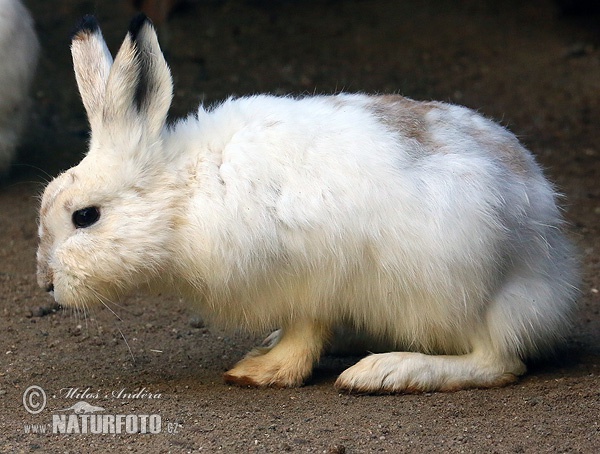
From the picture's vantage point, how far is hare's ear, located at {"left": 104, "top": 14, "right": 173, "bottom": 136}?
3678 millimetres

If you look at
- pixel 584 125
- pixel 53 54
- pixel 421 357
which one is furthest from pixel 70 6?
pixel 421 357

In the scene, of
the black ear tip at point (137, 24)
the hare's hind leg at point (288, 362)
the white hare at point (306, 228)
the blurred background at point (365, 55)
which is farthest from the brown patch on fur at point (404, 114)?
the blurred background at point (365, 55)

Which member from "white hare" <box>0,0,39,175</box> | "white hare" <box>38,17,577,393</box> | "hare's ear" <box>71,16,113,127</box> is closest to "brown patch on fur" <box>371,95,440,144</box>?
"white hare" <box>38,17,577,393</box>

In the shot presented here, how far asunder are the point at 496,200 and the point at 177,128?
1.28 metres

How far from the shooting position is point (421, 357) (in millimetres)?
3881

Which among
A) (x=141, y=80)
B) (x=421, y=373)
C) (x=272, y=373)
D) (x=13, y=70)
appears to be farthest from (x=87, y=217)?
(x=13, y=70)

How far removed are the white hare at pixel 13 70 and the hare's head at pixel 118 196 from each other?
2.91 meters

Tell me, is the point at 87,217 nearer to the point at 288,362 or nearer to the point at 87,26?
the point at 87,26

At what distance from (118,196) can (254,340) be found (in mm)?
1279

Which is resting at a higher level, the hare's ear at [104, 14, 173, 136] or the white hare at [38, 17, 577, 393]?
the hare's ear at [104, 14, 173, 136]

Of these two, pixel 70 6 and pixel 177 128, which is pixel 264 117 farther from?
pixel 70 6

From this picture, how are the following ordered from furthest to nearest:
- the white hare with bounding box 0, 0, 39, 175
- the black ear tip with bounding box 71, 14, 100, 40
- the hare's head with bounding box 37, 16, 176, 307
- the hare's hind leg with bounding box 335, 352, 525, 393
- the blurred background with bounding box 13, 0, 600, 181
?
1. the blurred background with bounding box 13, 0, 600, 181
2. the white hare with bounding box 0, 0, 39, 175
3. the black ear tip with bounding box 71, 14, 100, 40
4. the hare's hind leg with bounding box 335, 352, 525, 393
5. the hare's head with bounding box 37, 16, 176, 307

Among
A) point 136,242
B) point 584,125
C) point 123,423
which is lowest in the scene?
point 123,423

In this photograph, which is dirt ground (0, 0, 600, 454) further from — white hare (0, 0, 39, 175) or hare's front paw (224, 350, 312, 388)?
white hare (0, 0, 39, 175)
